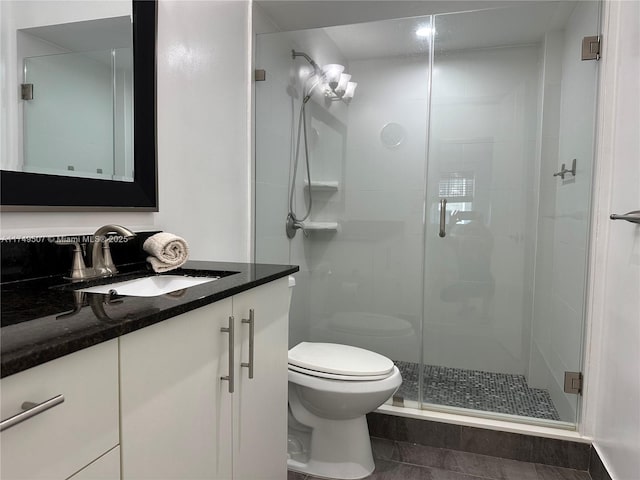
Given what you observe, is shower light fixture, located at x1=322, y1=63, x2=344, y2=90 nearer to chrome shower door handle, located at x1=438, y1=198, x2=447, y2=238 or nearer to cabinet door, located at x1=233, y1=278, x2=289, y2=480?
chrome shower door handle, located at x1=438, y1=198, x2=447, y2=238

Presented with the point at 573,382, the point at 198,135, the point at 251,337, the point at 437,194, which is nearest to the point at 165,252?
the point at 251,337

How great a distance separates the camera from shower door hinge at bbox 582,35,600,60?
1.92m

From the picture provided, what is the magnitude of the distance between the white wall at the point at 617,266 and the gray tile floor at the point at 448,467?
0.80 ft

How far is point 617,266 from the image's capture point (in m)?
1.74

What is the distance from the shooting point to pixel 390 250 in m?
2.49

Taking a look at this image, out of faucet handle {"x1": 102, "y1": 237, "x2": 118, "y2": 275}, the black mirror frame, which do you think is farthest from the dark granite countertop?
the black mirror frame

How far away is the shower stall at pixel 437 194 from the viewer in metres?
2.23

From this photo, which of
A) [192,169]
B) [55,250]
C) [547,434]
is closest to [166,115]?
[192,169]

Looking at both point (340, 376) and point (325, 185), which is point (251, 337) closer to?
point (340, 376)

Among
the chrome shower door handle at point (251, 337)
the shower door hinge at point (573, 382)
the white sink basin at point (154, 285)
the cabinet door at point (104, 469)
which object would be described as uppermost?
the white sink basin at point (154, 285)

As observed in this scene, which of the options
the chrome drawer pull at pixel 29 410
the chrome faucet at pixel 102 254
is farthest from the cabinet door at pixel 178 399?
the chrome faucet at pixel 102 254

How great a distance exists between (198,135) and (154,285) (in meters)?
0.73

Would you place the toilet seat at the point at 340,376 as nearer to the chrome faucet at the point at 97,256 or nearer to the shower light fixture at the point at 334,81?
the chrome faucet at the point at 97,256

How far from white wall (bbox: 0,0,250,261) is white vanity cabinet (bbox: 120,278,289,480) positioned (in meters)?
0.54
